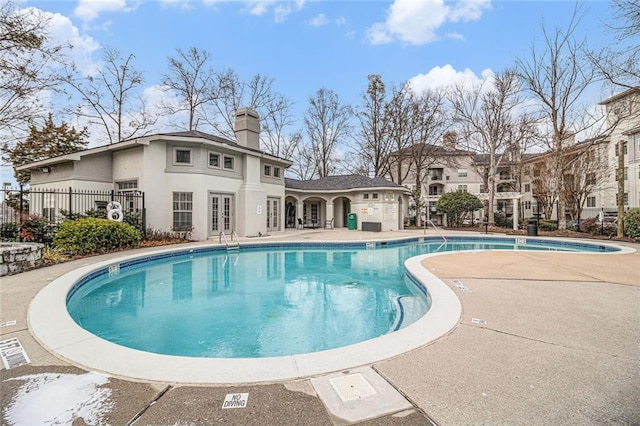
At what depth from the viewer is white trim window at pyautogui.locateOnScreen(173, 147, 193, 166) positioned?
1348 cm

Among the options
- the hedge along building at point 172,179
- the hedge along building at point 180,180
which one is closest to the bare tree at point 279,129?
the hedge along building at point 180,180

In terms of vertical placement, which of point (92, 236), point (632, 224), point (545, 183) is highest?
point (545, 183)

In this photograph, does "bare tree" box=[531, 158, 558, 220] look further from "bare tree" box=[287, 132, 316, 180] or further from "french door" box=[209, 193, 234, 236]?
"french door" box=[209, 193, 234, 236]

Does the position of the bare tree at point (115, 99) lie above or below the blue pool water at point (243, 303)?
above

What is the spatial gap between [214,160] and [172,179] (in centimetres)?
211

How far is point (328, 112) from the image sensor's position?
28.4 metres

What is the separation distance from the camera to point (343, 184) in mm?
22047

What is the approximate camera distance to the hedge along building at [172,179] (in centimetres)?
1275

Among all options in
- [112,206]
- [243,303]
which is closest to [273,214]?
[112,206]

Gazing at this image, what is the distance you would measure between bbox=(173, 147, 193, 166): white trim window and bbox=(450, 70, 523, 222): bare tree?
19.4 m

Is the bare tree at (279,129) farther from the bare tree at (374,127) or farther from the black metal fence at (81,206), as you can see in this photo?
the black metal fence at (81,206)

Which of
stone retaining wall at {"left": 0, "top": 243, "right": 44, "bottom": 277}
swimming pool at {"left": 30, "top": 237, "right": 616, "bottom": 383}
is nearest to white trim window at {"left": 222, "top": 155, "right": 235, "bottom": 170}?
swimming pool at {"left": 30, "top": 237, "right": 616, "bottom": 383}

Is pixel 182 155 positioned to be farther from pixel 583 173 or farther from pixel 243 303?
pixel 583 173

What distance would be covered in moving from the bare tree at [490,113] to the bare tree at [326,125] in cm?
981
